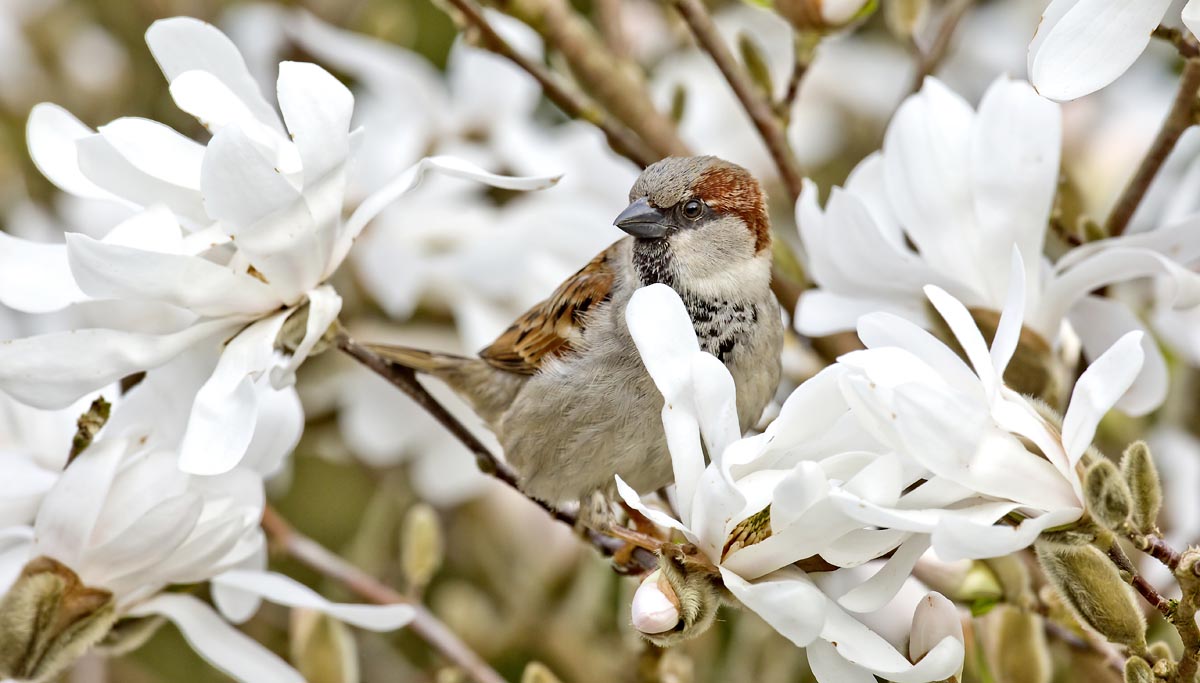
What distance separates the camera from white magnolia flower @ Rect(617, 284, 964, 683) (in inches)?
34.6

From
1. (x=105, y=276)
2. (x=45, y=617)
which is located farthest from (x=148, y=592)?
(x=105, y=276)

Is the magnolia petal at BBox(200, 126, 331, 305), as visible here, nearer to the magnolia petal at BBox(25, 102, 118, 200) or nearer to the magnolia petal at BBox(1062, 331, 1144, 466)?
the magnolia petal at BBox(25, 102, 118, 200)

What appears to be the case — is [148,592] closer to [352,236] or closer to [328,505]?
[352,236]

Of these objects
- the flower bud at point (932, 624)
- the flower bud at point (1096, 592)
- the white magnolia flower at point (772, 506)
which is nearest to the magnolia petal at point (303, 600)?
the white magnolia flower at point (772, 506)

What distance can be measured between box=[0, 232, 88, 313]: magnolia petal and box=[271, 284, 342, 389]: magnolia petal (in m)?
0.17

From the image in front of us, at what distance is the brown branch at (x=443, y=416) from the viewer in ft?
4.03

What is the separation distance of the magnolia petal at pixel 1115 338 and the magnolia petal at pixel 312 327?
759 millimetres

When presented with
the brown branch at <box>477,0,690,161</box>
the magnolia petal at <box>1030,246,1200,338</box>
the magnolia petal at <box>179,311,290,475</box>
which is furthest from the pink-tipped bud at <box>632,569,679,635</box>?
the brown branch at <box>477,0,690,161</box>

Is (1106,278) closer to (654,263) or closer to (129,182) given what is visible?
(654,263)

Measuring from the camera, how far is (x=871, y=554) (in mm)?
927

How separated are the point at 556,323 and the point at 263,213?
649 millimetres

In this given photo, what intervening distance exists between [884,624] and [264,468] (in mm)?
857

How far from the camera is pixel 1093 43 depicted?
98cm

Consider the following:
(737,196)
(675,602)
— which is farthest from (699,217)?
(675,602)
